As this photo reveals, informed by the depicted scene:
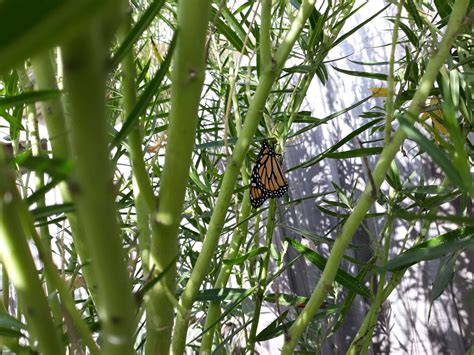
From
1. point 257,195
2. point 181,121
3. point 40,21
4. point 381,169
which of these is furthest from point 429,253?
point 257,195

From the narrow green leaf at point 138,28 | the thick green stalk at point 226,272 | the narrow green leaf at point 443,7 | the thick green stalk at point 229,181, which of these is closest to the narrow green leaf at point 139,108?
the narrow green leaf at point 138,28

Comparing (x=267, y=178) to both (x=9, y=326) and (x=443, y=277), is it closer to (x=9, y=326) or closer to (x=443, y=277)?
(x=443, y=277)

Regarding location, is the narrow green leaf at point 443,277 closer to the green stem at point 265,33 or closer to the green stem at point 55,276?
the green stem at point 265,33

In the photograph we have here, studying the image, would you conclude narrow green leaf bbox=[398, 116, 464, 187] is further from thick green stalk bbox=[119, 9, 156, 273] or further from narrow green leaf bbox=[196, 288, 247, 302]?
narrow green leaf bbox=[196, 288, 247, 302]

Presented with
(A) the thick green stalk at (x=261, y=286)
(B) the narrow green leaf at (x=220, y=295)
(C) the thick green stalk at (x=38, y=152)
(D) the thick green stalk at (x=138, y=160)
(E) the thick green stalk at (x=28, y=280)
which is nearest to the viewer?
A: (E) the thick green stalk at (x=28, y=280)

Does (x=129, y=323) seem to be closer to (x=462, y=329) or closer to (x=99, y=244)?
(x=99, y=244)

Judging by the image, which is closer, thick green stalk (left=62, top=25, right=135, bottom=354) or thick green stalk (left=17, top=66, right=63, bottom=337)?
thick green stalk (left=62, top=25, right=135, bottom=354)

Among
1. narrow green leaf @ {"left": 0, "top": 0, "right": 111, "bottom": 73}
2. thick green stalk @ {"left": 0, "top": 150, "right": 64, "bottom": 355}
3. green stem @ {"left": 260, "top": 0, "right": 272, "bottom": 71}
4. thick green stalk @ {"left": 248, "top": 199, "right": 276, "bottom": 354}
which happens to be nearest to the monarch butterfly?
thick green stalk @ {"left": 248, "top": 199, "right": 276, "bottom": 354}
